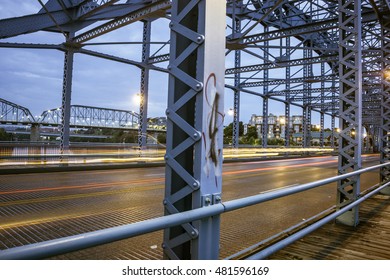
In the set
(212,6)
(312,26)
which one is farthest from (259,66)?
(212,6)

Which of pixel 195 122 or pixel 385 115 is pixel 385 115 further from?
pixel 195 122

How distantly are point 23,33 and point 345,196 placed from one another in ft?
56.0

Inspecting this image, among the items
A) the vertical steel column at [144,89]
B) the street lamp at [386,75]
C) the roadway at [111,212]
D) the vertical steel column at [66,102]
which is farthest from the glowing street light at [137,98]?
the street lamp at [386,75]

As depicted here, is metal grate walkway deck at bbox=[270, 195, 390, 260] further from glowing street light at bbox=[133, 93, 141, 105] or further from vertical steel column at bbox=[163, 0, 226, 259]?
glowing street light at bbox=[133, 93, 141, 105]

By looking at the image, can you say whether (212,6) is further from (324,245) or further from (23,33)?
(23,33)

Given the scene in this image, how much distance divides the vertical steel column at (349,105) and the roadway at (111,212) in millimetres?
1524

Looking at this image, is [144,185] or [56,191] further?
[144,185]

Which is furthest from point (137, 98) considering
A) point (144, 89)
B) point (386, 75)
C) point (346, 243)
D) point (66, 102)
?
point (346, 243)

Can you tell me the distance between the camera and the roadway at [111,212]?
19.3 feet

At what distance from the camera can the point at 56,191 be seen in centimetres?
1112

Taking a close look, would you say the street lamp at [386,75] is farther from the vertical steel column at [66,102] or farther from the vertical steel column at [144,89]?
the vertical steel column at [66,102]

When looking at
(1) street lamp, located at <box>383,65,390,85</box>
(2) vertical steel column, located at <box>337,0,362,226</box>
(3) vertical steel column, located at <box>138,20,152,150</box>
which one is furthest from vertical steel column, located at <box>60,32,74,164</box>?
(1) street lamp, located at <box>383,65,390,85</box>

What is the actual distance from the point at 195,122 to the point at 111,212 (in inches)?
240

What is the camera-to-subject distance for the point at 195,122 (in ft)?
9.54
